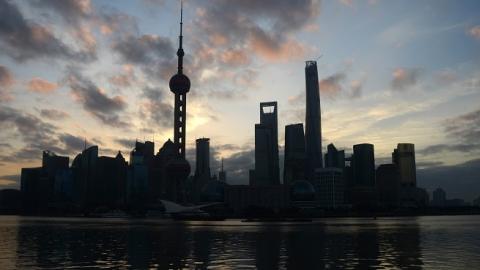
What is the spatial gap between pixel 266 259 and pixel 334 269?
11577 millimetres

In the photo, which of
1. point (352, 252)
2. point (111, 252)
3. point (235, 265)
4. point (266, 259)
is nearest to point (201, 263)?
point (235, 265)

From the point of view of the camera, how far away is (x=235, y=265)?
2119 inches

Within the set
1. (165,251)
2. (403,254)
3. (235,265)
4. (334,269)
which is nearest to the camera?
(334,269)

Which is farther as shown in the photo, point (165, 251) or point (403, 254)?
point (165, 251)

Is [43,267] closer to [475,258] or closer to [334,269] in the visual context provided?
[334,269]

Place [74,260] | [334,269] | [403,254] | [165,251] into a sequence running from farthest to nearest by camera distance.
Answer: [165,251], [403,254], [74,260], [334,269]

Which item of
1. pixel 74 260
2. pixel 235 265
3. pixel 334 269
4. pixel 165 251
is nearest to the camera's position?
pixel 334 269

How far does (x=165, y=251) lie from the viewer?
232 feet

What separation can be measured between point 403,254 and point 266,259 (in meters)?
19.6

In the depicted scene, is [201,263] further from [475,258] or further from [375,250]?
[475,258]

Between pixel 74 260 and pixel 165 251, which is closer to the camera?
pixel 74 260

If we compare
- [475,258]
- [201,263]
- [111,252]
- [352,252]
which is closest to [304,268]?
[201,263]

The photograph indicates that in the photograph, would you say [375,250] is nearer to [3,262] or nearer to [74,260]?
[74,260]

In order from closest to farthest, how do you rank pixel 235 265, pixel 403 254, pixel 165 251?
1. pixel 235 265
2. pixel 403 254
3. pixel 165 251
